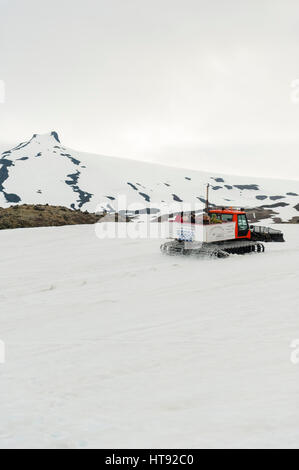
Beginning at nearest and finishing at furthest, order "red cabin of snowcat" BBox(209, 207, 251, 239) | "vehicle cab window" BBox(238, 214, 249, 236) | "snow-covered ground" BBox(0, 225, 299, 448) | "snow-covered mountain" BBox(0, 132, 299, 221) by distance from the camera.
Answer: "snow-covered ground" BBox(0, 225, 299, 448) < "red cabin of snowcat" BBox(209, 207, 251, 239) < "vehicle cab window" BBox(238, 214, 249, 236) < "snow-covered mountain" BBox(0, 132, 299, 221)

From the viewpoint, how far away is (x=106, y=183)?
12912cm

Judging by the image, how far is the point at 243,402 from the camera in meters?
4.36

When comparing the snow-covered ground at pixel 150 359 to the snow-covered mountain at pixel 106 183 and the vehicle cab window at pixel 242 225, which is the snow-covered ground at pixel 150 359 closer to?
the vehicle cab window at pixel 242 225

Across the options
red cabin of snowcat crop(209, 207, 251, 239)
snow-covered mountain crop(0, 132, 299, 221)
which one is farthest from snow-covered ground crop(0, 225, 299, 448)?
snow-covered mountain crop(0, 132, 299, 221)

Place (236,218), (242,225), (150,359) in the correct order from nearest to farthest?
(150,359) → (236,218) → (242,225)

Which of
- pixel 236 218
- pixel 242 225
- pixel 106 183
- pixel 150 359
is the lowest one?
pixel 150 359

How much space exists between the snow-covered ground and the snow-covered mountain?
3526 inches

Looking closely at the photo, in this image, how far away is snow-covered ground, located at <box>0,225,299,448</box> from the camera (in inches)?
157

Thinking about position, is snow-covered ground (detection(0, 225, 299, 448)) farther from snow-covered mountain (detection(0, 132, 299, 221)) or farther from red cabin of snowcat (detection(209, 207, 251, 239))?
→ snow-covered mountain (detection(0, 132, 299, 221))

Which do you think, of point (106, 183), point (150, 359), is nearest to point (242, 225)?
point (150, 359)

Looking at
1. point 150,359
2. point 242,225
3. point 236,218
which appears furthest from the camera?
point 242,225

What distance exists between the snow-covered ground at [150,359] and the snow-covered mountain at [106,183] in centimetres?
8955

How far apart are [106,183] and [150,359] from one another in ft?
414

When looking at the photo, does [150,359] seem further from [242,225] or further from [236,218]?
[242,225]
